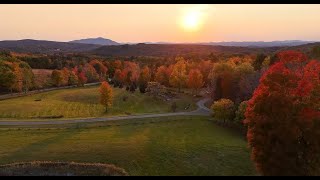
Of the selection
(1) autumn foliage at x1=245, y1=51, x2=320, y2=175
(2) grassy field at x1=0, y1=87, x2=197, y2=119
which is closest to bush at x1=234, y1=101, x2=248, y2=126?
(2) grassy field at x1=0, y1=87, x2=197, y2=119

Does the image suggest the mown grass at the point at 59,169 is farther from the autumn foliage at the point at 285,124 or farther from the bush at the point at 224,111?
the bush at the point at 224,111

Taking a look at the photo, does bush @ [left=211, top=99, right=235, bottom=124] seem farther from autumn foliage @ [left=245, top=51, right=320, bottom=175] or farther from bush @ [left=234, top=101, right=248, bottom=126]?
autumn foliage @ [left=245, top=51, right=320, bottom=175]

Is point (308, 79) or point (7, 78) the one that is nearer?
point (308, 79)
